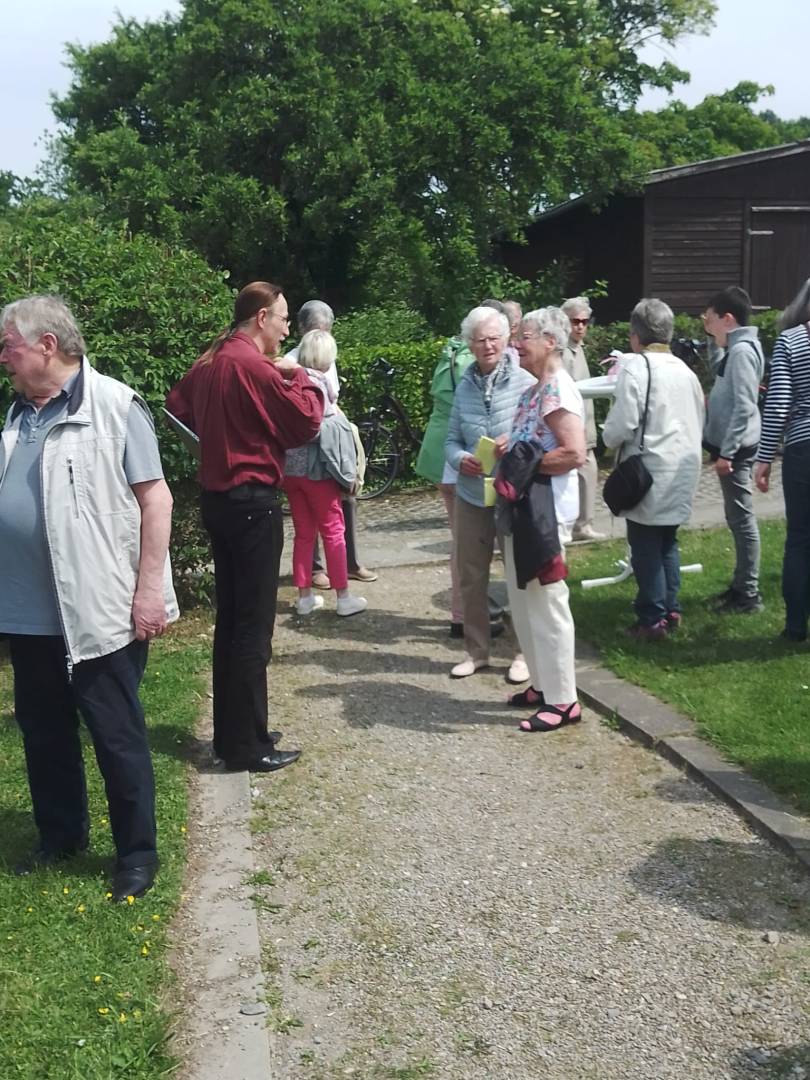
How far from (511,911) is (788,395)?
351cm

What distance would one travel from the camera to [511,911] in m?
4.10

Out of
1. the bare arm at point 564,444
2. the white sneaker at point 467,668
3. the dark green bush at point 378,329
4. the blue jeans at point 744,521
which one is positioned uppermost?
the dark green bush at point 378,329

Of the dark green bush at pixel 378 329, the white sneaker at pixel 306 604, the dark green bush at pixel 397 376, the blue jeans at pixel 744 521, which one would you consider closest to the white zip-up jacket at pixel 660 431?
the blue jeans at pixel 744 521

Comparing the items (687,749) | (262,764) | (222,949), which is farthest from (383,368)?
(222,949)

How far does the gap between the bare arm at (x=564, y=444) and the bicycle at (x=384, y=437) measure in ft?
22.1

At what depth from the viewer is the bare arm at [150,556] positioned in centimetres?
411

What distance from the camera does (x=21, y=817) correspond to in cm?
491

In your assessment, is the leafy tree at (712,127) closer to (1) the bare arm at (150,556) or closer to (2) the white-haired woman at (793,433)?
(2) the white-haired woman at (793,433)

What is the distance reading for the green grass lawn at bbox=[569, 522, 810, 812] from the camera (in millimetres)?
5277

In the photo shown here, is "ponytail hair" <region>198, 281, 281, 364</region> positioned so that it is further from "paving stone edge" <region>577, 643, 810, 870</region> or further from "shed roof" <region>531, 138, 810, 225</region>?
"shed roof" <region>531, 138, 810, 225</region>

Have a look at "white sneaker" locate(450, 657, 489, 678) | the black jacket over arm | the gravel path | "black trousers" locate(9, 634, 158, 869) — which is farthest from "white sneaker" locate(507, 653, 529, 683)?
"black trousers" locate(9, 634, 158, 869)

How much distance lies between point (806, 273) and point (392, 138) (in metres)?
6.91

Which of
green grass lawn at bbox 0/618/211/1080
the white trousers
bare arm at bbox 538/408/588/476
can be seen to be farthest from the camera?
the white trousers

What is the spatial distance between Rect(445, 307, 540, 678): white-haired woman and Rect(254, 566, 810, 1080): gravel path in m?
0.80
